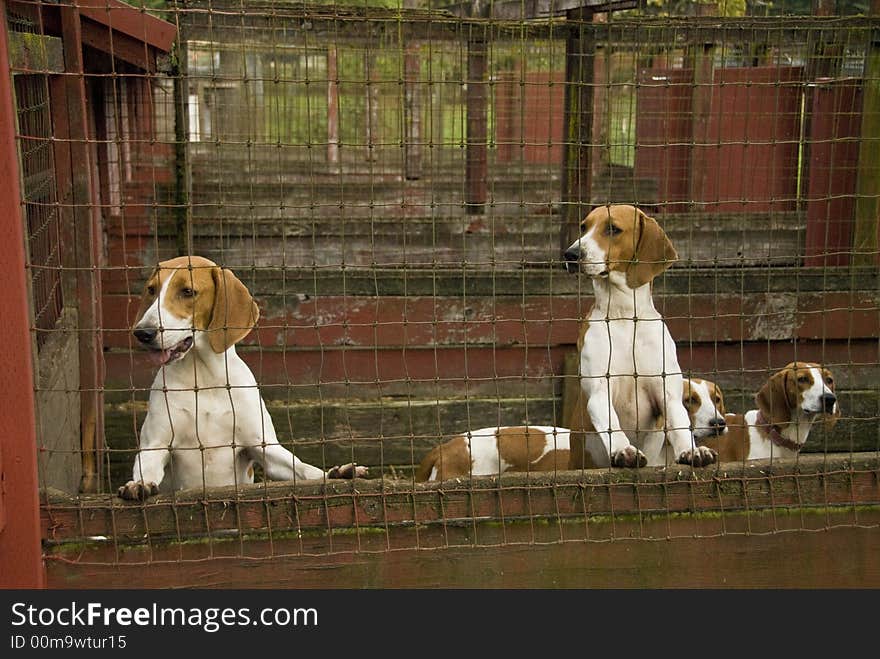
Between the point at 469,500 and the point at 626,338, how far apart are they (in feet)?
3.96

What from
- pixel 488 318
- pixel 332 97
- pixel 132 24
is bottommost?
pixel 488 318

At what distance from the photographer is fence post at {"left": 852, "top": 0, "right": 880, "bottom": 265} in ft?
23.1

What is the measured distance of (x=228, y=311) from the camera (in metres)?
4.69

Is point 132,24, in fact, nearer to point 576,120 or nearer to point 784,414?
point 576,120

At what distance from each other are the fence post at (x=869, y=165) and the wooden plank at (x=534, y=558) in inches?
117

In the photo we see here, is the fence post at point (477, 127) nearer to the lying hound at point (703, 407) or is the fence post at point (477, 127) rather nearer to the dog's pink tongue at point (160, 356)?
the lying hound at point (703, 407)

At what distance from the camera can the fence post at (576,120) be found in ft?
23.7

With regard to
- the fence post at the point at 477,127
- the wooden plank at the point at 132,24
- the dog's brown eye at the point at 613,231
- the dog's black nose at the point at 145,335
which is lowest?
the dog's black nose at the point at 145,335

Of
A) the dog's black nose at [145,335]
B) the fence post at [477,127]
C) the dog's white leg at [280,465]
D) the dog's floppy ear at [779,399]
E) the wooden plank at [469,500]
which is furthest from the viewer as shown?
the fence post at [477,127]

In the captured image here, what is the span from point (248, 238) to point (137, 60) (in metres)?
3.26

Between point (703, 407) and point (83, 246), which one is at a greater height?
point (83, 246)

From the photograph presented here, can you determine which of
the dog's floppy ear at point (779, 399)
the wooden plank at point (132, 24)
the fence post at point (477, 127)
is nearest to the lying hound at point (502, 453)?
the dog's floppy ear at point (779, 399)

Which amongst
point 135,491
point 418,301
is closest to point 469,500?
point 135,491

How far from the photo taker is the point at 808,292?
6996 millimetres
